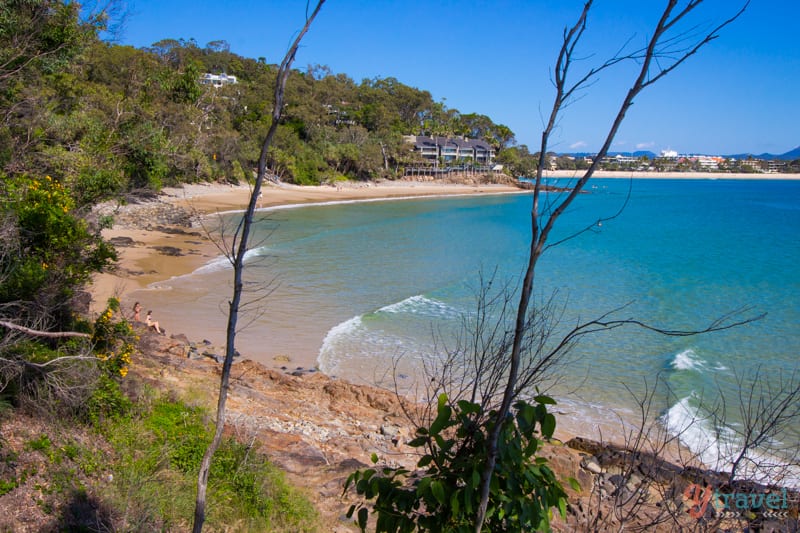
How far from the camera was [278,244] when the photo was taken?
31.0 m

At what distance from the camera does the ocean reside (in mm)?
12652

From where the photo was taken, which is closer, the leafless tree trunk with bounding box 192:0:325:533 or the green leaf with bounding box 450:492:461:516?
the green leaf with bounding box 450:492:461:516

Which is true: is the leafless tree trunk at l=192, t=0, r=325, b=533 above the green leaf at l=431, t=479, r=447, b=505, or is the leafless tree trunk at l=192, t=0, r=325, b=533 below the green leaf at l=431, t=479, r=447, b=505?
above

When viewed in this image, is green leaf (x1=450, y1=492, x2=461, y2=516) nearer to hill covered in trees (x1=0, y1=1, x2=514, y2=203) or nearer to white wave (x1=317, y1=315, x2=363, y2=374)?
hill covered in trees (x1=0, y1=1, x2=514, y2=203)

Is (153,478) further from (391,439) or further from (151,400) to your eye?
(391,439)

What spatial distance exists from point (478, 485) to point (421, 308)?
16.4 m

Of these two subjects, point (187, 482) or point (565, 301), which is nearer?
point (187, 482)

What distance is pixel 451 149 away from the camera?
9525 centimetres

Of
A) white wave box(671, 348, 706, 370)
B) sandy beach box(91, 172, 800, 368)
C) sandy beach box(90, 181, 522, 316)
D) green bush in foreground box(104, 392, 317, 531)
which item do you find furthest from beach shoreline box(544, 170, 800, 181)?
green bush in foreground box(104, 392, 317, 531)

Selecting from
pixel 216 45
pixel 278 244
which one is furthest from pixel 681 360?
pixel 216 45

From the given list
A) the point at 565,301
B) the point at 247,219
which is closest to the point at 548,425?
the point at 247,219

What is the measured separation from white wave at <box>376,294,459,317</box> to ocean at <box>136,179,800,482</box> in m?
0.07

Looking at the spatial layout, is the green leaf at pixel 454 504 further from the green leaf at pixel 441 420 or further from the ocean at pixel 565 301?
the ocean at pixel 565 301

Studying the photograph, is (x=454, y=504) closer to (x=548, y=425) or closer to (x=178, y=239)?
(x=548, y=425)
